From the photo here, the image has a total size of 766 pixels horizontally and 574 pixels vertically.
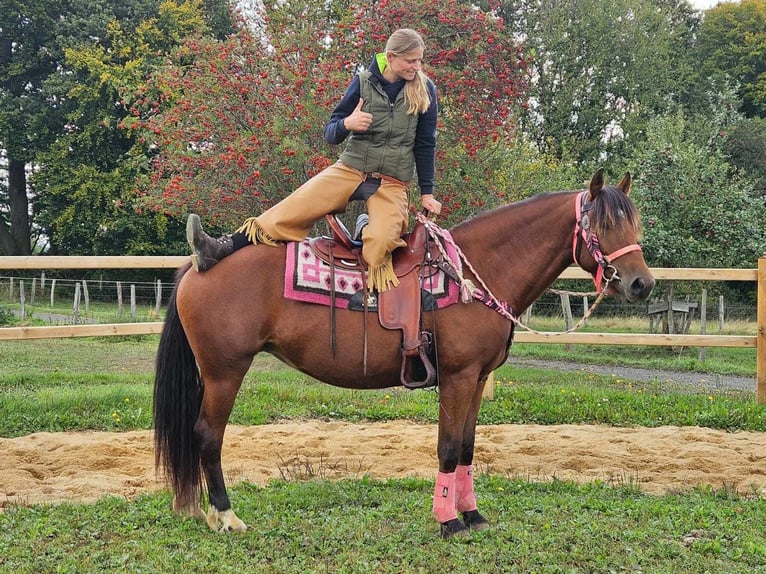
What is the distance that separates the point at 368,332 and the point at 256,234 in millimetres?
939

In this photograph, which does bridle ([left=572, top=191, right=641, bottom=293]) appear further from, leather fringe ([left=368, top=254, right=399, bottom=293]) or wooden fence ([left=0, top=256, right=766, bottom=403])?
wooden fence ([left=0, top=256, right=766, bottom=403])

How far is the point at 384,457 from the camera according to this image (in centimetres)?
582

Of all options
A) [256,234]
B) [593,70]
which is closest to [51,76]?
[593,70]

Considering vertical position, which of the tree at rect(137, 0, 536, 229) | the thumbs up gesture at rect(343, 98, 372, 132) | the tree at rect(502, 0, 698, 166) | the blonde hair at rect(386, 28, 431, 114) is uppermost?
the tree at rect(502, 0, 698, 166)

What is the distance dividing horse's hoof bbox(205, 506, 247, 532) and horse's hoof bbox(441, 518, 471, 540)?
118cm

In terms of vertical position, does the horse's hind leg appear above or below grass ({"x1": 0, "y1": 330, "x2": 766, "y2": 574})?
above

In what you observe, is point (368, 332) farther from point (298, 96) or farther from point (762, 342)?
point (298, 96)

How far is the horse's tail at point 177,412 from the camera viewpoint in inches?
164

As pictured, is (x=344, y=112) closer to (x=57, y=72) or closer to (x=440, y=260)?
(x=440, y=260)

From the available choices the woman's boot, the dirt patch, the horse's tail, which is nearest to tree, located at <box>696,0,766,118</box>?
the dirt patch

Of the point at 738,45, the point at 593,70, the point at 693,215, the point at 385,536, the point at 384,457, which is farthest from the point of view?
the point at 738,45

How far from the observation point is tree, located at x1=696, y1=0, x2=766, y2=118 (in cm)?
2919

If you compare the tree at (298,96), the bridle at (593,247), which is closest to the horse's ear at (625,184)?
the bridle at (593,247)

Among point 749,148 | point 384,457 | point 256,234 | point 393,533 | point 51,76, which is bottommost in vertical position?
point 384,457
